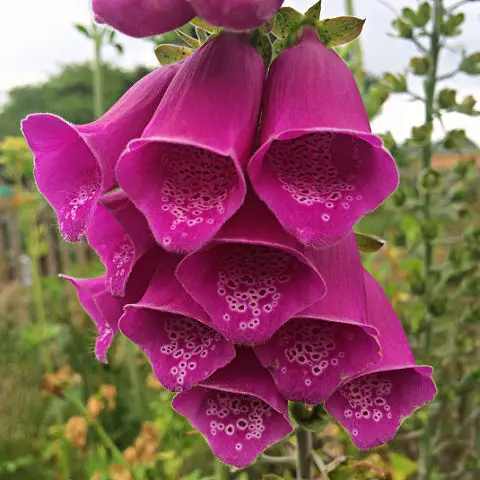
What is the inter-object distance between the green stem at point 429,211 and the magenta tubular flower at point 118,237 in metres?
0.73

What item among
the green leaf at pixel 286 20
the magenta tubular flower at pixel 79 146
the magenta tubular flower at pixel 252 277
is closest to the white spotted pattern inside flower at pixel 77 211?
the magenta tubular flower at pixel 79 146

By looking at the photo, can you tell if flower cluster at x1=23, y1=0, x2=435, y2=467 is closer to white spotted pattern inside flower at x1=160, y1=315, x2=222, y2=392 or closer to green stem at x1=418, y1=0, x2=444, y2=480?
white spotted pattern inside flower at x1=160, y1=315, x2=222, y2=392

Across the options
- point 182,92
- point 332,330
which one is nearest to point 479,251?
A: point 332,330

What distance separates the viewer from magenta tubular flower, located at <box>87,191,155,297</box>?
1.58ft

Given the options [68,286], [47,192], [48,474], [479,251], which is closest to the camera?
[47,192]

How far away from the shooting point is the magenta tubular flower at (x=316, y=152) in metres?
0.42

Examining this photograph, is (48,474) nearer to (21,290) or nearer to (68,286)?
(68,286)

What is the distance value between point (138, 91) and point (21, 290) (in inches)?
120

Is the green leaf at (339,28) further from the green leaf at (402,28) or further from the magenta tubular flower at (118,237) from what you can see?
the green leaf at (402,28)

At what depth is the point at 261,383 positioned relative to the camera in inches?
19.1

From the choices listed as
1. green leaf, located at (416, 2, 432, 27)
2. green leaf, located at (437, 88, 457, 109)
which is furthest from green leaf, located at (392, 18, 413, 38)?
green leaf, located at (437, 88, 457, 109)

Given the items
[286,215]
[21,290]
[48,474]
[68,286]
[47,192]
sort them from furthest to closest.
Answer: [21,290], [68,286], [48,474], [47,192], [286,215]

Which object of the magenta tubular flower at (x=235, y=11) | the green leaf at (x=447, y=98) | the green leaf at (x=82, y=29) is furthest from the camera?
the green leaf at (x=82, y=29)

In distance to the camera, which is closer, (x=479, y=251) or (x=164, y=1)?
(x=164, y=1)
